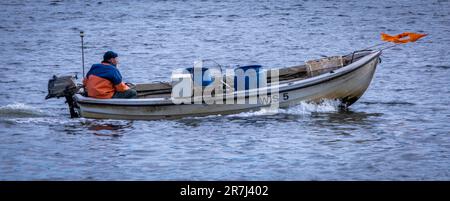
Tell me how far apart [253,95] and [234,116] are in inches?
30.3

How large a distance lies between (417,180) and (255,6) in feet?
117

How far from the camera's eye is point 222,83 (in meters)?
22.4

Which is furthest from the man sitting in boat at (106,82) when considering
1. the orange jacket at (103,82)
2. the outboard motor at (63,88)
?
the outboard motor at (63,88)

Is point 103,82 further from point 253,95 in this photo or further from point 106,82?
point 253,95

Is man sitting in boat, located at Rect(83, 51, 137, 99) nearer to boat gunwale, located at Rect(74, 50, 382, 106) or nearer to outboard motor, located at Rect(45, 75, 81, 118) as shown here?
boat gunwale, located at Rect(74, 50, 382, 106)

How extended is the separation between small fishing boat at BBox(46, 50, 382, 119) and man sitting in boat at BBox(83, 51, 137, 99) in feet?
0.73

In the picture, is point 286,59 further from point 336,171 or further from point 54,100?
point 336,171

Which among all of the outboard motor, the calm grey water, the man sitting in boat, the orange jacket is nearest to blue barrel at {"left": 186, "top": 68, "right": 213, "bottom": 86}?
the calm grey water

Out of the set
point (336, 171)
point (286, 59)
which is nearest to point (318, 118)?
point (336, 171)

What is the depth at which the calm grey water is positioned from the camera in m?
19.1

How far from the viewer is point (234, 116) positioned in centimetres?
2262

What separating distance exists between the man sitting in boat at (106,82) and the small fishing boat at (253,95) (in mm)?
223

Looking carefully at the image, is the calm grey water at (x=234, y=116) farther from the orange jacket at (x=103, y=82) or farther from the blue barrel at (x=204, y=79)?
the blue barrel at (x=204, y=79)

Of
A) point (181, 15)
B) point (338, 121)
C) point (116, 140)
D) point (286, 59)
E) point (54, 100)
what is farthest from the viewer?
point (181, 15)
